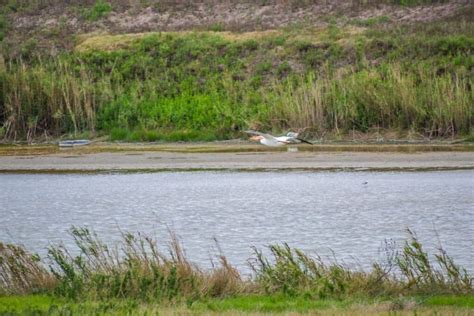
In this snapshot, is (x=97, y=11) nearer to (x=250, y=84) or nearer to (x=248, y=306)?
(x=250, y=84)

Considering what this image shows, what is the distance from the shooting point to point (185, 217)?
20.5 meters

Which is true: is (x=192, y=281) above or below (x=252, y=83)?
below

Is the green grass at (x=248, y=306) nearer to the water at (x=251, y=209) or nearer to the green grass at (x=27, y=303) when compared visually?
the green grass at (x=27, y=303)

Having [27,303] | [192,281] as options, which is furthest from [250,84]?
[27,303]

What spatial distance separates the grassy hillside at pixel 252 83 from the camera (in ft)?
109

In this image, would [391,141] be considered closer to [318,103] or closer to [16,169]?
[318,103]

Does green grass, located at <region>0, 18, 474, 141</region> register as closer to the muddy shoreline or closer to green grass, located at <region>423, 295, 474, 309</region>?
the muddy shoreline

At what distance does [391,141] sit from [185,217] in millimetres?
13505

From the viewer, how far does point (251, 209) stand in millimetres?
21500

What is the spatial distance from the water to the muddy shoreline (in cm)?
76

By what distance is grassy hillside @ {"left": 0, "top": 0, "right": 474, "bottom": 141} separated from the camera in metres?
33.1

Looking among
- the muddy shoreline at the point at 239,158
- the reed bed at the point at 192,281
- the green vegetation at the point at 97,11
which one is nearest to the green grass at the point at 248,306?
the reed bed at the point at 192,281

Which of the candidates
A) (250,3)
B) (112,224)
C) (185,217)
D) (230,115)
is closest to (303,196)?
(185,217)

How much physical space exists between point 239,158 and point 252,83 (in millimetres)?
8839
